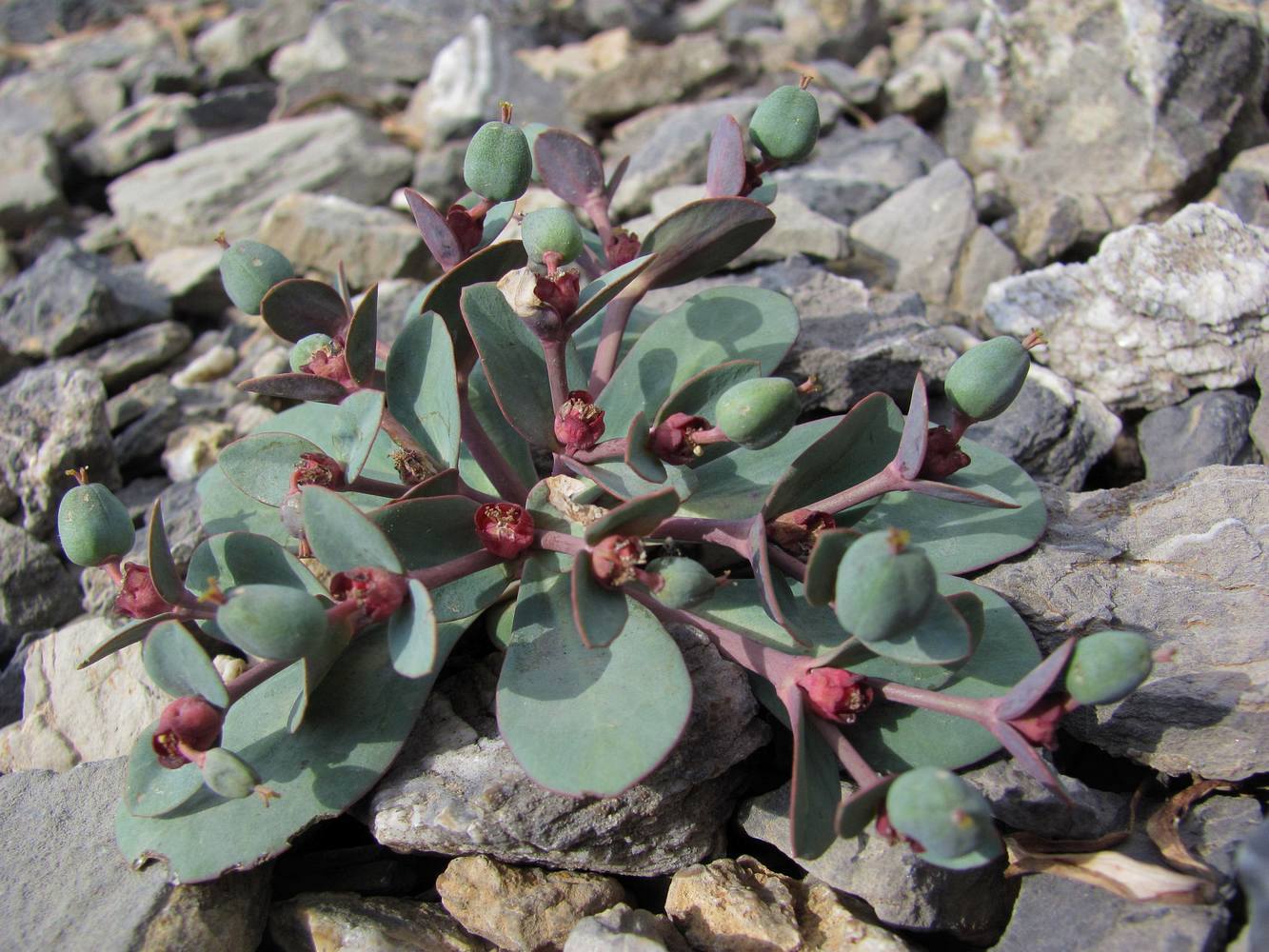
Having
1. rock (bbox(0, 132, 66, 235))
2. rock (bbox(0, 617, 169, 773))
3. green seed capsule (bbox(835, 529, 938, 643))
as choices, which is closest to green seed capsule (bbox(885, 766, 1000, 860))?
green seed capsule (bbox(835, 529, 938, 643))

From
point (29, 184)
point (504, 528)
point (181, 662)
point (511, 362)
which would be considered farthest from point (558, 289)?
point (29, 184)

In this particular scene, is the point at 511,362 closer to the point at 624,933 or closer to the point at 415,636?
the point at 415,636

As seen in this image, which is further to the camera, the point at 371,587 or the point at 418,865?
the point at 418,865

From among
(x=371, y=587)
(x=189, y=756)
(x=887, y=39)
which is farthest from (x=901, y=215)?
(x=189, y=756)

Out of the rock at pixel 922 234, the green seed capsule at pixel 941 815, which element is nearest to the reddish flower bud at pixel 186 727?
the green seed capsule at pixel 941 815

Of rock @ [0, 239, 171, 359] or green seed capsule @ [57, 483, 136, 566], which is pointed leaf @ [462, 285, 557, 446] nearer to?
green seed capsule @ [57, 483, 136, 566]

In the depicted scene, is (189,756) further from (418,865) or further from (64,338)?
(64,338)

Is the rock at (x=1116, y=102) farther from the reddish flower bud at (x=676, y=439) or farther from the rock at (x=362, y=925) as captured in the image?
the rock at (x=362, y=925)
